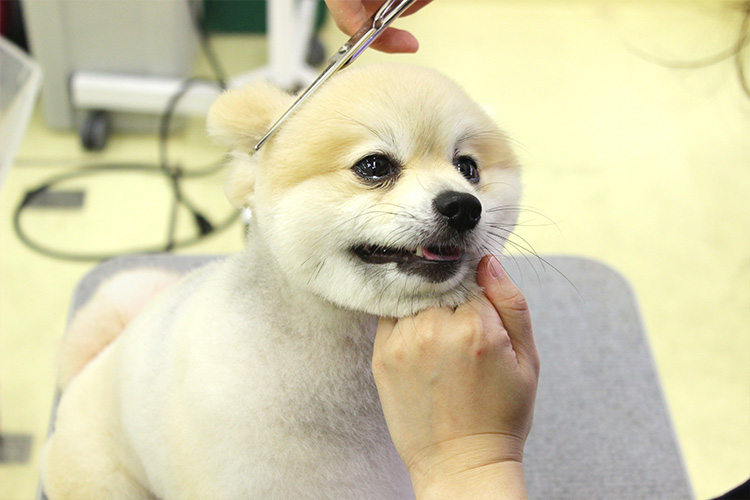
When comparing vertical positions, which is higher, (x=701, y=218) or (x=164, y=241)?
(x=164, y=241)

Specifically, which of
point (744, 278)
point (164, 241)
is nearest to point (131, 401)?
point (164, 241)

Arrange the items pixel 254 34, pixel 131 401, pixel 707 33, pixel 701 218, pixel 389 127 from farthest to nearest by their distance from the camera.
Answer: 1. pixel 707 33
2. pixel 254 34
3. pixel 701 218
4. pixel 131 401
5. pixel 389 127

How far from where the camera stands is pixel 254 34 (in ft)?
7.06

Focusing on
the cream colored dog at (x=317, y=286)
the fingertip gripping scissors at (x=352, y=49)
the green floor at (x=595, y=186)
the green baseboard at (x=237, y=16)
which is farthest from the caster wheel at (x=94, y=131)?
the fingertip gripping scissors at (x=352, y=49)

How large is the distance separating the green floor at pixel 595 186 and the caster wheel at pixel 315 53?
0.09 meters

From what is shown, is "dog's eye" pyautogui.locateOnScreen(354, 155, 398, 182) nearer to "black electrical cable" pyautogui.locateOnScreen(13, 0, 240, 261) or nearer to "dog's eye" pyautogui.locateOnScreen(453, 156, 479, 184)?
"dog's eye" pyautogui.locateOnScreen(453, 156, 479, 184)

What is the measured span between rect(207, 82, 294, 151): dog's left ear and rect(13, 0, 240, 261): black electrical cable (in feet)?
3.10

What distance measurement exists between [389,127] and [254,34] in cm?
173

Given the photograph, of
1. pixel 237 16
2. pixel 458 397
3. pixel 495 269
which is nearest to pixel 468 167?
pixel 495 269

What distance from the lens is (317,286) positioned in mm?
580

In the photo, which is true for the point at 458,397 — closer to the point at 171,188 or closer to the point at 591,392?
the point at 591,392

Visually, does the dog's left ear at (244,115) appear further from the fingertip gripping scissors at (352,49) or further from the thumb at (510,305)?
the thumb at (510,305)

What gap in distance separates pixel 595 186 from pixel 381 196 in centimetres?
144

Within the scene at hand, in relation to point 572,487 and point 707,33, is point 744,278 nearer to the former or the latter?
point 572,487
